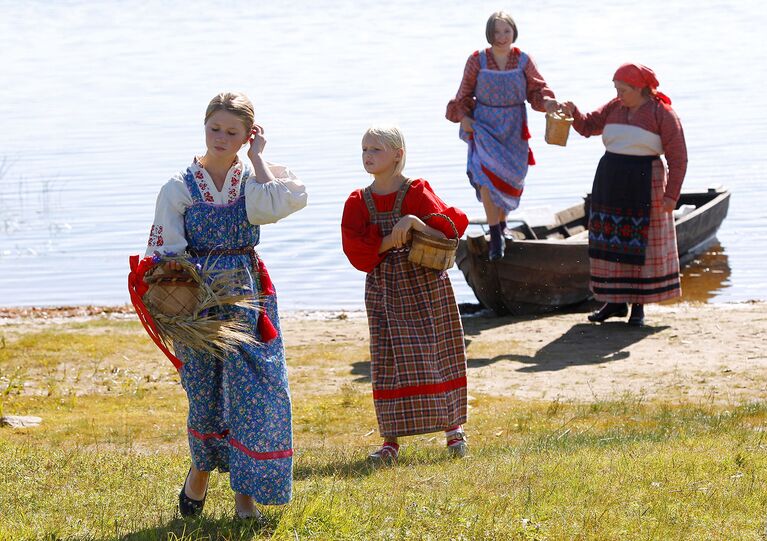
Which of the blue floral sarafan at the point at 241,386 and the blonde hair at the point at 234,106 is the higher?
the blonde hair at the point at 234,106

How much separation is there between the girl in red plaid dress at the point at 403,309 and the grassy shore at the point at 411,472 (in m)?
0.24

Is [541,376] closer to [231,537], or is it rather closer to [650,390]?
[650,390]

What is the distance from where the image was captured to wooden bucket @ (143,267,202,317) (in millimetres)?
5398

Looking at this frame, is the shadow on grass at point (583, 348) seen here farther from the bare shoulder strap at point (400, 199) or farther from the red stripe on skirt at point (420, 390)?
the bare shoulder strap at point (400, 199)

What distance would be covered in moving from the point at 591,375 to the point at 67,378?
4.07 m

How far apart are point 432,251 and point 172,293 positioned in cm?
190

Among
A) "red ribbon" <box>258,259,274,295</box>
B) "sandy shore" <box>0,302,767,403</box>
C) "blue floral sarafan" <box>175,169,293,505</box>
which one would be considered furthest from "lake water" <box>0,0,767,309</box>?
"blue floral sarafan" <box>175,169,293,505</box>

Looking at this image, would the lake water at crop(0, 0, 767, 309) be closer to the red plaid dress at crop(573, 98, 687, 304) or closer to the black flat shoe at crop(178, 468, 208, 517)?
the red plaid dress at crop(573, 98, 687, 304)

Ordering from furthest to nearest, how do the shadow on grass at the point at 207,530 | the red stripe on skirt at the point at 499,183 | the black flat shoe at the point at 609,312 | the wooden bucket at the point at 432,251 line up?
the black flat shoe at the point at 609,312 < the red stripe on skirt at the point at 499,183 < the wooden bucket at the point at 432,251 < the shadow on grass at the point at 207,530

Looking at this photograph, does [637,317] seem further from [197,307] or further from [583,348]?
[197,307]

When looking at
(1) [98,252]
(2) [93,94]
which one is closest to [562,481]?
(1) [98,252]

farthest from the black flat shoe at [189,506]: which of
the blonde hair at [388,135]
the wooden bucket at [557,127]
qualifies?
the wooden bucket at [557,127]

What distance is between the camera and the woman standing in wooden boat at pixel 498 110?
11320 millimetres

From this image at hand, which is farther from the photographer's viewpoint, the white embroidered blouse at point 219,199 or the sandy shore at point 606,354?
the sandy shore at point 606,354
